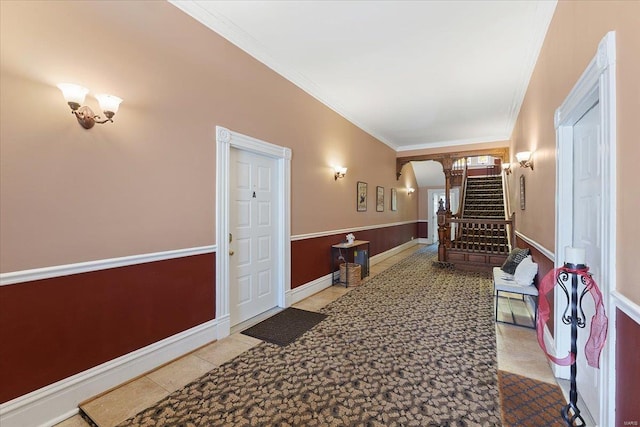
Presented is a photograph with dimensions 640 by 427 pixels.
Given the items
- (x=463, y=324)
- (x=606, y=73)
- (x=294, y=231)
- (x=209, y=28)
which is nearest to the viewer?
(x=606, y=73)

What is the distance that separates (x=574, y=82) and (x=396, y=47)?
1.85m

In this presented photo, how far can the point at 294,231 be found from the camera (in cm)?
395

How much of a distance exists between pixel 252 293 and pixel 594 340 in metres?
2.98

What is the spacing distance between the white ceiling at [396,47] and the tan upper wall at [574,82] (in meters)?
0.44

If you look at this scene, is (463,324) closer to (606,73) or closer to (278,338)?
(278,338)

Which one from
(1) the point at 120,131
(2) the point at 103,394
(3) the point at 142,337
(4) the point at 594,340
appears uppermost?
(1) the point at 120,131

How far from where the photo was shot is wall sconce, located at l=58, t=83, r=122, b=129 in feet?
5.70

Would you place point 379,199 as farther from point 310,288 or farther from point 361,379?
point 361,379

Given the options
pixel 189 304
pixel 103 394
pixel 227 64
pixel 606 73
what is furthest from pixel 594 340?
pixel 227 64

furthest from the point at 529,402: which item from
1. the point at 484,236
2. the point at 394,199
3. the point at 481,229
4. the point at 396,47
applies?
the point at 394,199

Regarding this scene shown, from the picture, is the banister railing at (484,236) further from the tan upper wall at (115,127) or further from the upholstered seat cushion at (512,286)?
the tan upper wall at (115,127)

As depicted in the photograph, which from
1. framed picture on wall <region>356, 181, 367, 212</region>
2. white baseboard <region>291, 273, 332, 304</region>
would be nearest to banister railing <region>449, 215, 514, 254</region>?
framed picture on wall <region>356, 181, 367, 212</region>

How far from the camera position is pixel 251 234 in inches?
Result: 133

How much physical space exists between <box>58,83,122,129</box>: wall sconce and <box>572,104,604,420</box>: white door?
121 inches
